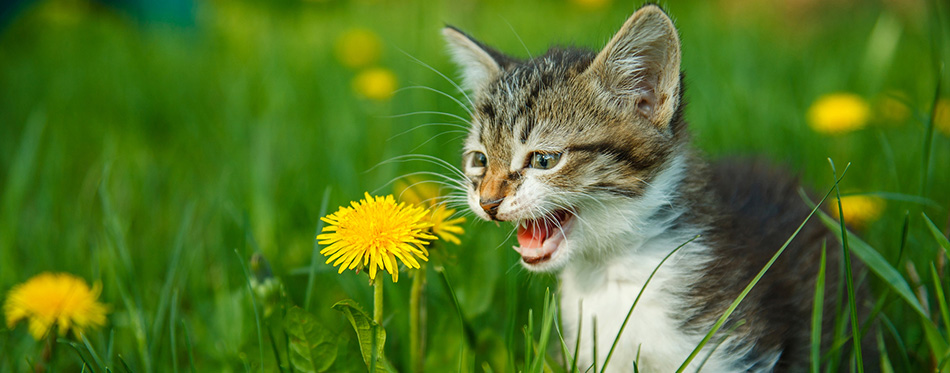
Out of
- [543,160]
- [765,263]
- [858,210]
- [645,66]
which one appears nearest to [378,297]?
[543,160]

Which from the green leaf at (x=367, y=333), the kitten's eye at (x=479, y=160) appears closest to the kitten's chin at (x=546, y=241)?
the kitten's eye at (x=479, y=160)

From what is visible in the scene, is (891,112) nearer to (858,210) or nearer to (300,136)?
(858,210)

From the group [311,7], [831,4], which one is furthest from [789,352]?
[311,7]

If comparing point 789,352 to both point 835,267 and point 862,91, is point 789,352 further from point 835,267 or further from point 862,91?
point 862,91

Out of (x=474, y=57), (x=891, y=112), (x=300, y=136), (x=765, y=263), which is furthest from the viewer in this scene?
(x=300, y=136)

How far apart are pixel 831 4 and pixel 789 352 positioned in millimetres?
4938

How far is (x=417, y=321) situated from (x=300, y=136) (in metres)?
2.05

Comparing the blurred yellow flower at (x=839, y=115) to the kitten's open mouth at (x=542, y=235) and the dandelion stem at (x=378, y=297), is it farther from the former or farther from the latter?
the dandelion stem at (x=378, y=297)

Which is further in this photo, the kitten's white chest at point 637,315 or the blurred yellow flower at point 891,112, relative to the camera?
the blurred yellow flower at point 891,112

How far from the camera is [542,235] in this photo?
1.76 metres

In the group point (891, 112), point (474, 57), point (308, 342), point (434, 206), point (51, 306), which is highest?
point (474, 57)

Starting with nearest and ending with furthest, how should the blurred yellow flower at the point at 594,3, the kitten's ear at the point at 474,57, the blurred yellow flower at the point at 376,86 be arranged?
the kitten's ear at the point at 474,57 < the blurred yellow flower at the point at 376,86 < the blurred yellow flower at the point at 594,3

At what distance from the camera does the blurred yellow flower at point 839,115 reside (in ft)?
8.95

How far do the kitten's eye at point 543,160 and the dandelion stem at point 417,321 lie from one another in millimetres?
421
